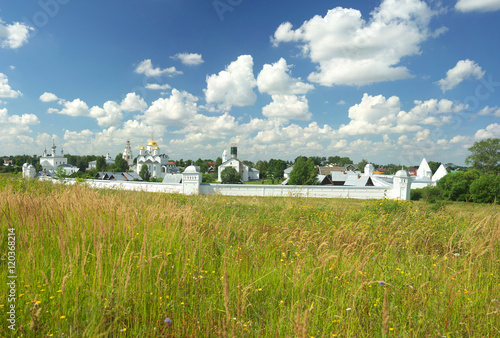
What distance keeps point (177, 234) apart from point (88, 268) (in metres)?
1.19

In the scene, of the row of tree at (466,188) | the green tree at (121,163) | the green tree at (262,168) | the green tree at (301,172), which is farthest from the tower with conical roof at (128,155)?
the row of tree at (466,188)

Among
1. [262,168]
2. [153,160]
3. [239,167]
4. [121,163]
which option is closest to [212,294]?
[239,167]

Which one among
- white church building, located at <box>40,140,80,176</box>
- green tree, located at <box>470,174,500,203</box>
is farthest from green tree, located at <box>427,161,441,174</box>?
white church building, located at <box>40,140,80,176</box>

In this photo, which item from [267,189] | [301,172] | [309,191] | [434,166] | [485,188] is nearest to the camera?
[485,188]

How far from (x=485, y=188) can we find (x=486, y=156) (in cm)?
4098

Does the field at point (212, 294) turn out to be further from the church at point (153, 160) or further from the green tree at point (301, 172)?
the church at point (153, 160)

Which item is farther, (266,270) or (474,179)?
(474,179)

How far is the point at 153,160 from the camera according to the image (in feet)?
334

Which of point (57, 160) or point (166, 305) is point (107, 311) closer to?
point (166, 305)

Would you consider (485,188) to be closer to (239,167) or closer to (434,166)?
(239,167)

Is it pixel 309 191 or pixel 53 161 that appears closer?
pixel 309 191

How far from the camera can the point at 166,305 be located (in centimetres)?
216

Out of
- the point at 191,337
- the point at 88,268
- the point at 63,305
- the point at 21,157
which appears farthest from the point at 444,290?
the point at 21,157

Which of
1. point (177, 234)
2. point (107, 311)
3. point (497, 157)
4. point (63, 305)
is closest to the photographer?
point (107, 311)
